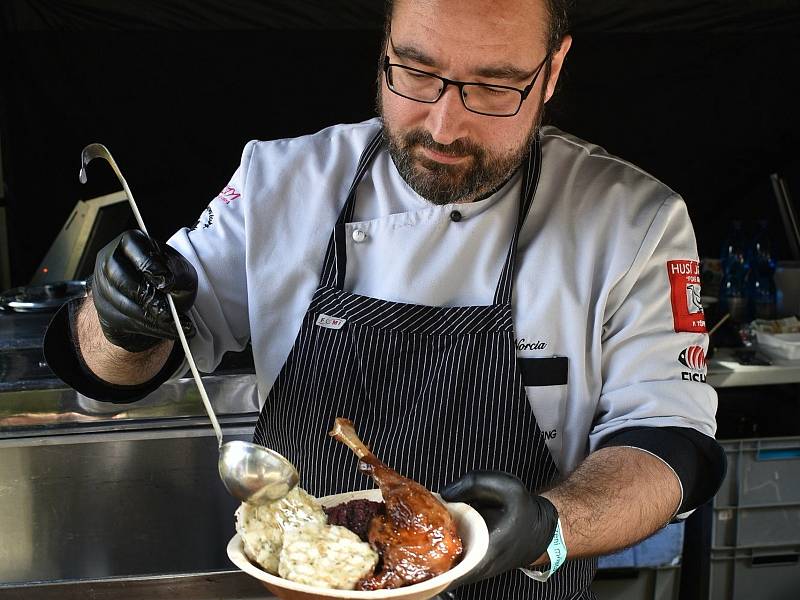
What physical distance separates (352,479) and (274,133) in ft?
11.1

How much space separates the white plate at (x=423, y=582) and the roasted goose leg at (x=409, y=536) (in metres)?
0.03

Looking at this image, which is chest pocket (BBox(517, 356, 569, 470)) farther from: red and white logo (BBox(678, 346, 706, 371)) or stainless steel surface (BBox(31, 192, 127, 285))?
stainless steel surface (BBox(31, 192, 127, 285))

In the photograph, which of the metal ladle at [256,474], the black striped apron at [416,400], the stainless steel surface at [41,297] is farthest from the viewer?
the stainless steel surface at [41,297]

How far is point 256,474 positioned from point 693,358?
1037 millimetres

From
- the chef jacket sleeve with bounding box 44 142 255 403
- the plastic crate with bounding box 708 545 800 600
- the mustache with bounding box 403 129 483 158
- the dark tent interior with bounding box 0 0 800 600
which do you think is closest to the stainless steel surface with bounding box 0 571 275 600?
the chef jacket sleeve with bounding box 44 142 255 403

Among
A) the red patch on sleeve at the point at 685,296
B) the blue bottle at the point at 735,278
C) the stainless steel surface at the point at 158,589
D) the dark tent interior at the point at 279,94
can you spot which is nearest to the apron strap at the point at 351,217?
the red patch on sleeve at the point at 685,296

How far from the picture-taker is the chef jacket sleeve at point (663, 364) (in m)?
1.77

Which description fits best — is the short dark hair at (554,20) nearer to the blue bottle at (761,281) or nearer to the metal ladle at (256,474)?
the metal ladle at (256,474)

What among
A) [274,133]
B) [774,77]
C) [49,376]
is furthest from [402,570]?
[774,77]


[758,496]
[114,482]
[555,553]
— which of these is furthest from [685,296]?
[758,496]

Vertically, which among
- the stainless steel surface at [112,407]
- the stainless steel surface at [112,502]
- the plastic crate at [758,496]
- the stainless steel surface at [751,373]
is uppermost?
the stainless steel surface at [112,407]

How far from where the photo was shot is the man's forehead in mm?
1685

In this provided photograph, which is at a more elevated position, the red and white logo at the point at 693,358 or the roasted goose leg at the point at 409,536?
the red and white logo at the point at 693,358

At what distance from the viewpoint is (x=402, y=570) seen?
46.8 inches
